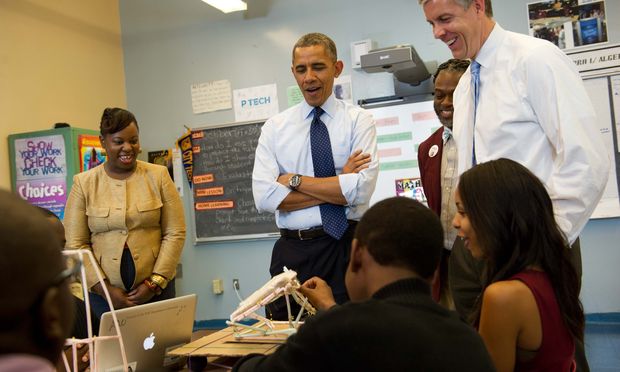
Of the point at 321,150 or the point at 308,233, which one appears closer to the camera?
the point at 308,233

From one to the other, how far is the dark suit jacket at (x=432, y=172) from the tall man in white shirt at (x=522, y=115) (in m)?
0.46

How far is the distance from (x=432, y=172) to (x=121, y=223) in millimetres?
1479

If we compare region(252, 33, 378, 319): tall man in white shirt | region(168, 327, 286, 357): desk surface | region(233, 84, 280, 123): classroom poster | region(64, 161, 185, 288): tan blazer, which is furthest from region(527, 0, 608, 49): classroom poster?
region(168, 327, 286, 357): desk surface

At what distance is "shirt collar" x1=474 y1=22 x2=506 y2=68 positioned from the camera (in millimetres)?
1771

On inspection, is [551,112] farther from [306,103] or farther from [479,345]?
[306,103]

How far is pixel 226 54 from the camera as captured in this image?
5211 millimetres

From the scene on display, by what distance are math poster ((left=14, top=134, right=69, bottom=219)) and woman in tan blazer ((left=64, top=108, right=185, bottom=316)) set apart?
1.60 meters

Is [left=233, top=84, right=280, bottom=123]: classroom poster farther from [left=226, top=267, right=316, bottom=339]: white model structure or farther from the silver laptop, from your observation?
[left=226, top=267, right=316, bottom=339]: white model structure

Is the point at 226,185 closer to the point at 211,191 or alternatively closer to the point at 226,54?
the point at 211,191

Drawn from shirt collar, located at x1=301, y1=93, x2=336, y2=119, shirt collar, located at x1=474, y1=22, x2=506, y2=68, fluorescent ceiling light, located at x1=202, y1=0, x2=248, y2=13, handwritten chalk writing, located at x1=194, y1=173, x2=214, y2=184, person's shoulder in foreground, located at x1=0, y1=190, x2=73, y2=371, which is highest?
fluorescent ceiling light, located at x1=202, y1=0, x2=248, y2=13

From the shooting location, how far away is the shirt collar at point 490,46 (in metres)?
1.77

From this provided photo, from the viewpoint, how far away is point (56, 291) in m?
0.70

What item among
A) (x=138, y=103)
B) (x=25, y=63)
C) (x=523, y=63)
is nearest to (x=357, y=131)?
(x=523, y=63)

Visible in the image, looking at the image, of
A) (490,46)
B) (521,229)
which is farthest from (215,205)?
(521,229)
